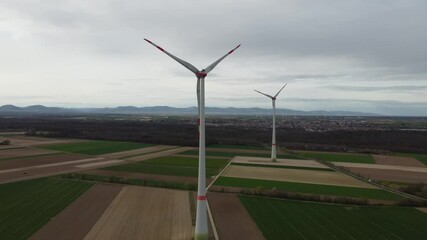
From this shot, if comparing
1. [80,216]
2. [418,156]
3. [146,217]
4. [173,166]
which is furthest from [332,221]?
[418,156]

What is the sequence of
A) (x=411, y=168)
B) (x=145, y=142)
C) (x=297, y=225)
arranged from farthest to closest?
(x=145, y=142), (x=411, y=168), (x=297, y=225)

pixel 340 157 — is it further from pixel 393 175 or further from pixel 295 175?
pixel 295 175

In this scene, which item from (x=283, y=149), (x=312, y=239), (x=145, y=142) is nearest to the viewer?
(x=312, y=239)

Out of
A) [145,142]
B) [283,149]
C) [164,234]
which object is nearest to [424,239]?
[164,234]

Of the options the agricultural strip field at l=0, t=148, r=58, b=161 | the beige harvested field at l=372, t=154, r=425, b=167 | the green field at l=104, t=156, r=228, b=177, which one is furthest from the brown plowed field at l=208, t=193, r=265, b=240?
the agricultural strip field at l=0, t=148, r=58, b=161

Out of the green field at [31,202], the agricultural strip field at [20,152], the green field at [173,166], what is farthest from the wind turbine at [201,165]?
the agricultural strip field at [20,152]

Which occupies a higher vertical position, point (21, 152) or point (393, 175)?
point (21, 152)

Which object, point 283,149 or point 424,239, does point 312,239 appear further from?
point 283,149
